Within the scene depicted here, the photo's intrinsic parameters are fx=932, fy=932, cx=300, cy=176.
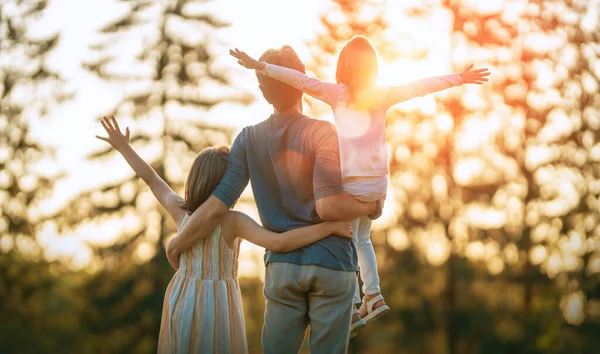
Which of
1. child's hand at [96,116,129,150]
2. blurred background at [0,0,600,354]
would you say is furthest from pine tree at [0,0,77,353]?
child's hand at [96,116,129,150]

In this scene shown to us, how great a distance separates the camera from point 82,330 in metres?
Answer: 22.5

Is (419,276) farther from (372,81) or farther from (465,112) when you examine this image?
(372,81)

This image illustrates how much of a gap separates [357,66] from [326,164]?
2.49ft

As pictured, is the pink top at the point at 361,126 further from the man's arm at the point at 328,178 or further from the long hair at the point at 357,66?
the man's arm at the point at 328,178

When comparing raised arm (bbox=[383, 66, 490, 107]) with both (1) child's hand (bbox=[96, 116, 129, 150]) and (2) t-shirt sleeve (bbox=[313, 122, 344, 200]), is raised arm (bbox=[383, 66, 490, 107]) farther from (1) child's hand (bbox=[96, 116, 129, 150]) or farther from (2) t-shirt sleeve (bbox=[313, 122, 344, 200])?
(1) child's hand (bbox=[96, 116, 129, 150])

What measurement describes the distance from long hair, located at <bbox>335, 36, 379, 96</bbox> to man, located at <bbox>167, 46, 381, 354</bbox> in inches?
13.3

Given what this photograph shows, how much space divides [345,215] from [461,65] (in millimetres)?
16479

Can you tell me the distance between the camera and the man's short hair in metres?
5.16

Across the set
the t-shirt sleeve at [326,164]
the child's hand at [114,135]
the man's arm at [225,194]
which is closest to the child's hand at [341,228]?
the t-shirt sleeve at [326,164]

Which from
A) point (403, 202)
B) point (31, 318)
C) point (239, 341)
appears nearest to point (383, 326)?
point (403, 202)

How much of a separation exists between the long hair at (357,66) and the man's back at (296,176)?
452mm

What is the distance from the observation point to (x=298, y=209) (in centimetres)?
506

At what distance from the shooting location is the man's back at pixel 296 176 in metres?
4.96

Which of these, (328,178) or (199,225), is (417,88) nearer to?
(328,178)
